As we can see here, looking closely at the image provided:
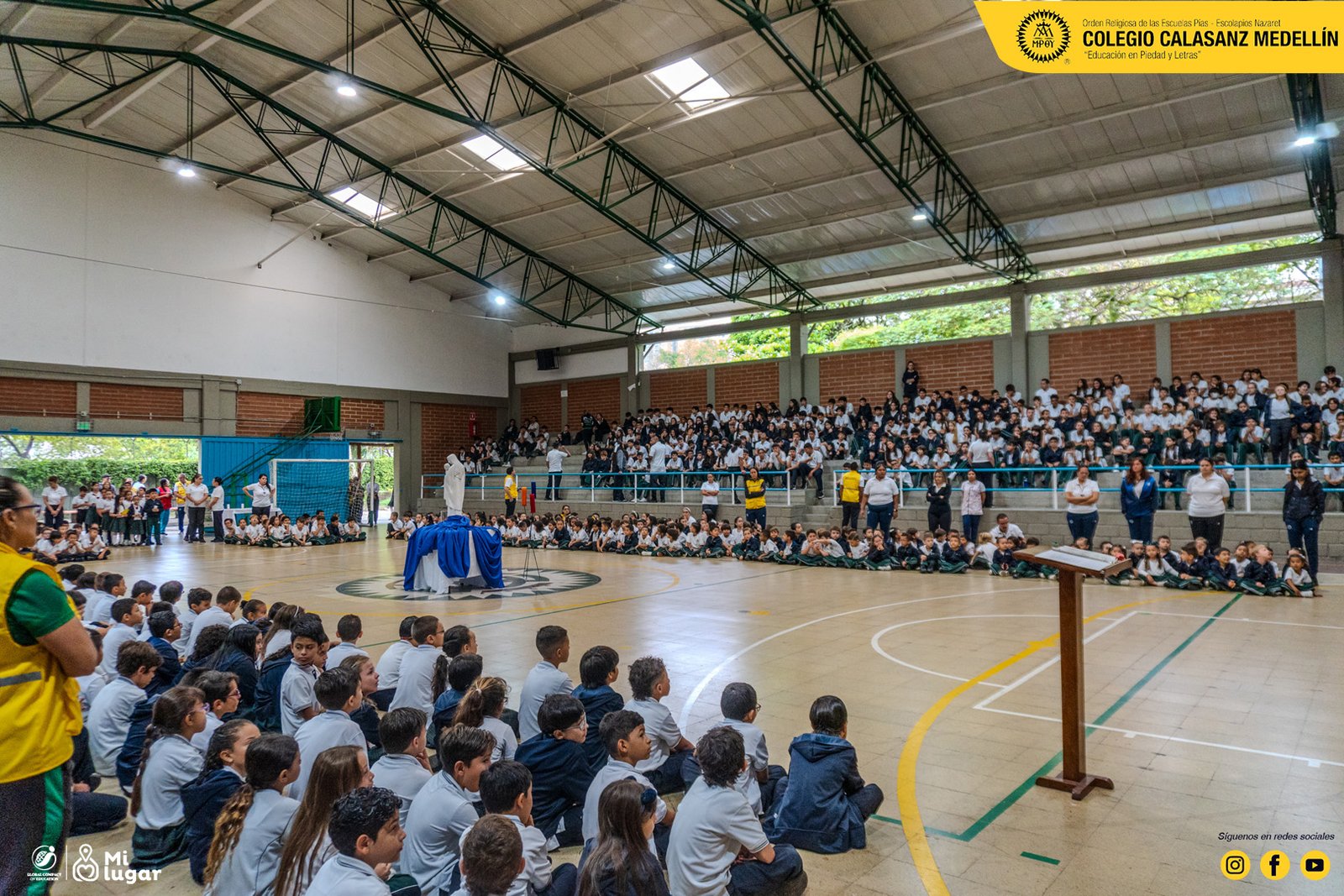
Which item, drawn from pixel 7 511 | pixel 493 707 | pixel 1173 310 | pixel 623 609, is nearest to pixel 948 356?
pixel 1173 310

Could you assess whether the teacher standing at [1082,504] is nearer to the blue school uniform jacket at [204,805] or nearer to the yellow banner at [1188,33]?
the yellow banner at [1188,33]

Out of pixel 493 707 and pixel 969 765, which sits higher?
pixel 493 707

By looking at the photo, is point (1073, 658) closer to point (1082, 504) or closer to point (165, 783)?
point (165, 783)

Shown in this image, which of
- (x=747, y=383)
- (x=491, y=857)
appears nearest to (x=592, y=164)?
(x=747, y=383)

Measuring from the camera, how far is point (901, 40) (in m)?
13.4

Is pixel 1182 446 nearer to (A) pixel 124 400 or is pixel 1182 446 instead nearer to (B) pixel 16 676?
(B) pixel 16 676

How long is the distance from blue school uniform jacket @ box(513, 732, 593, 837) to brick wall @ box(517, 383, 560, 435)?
27.3m

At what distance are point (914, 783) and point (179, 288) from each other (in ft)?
81.5

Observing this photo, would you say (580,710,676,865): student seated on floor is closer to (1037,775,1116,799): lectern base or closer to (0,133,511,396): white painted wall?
(1037,775,1116,799): lectern base

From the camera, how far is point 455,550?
1224cm

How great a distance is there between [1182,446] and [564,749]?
591 inches

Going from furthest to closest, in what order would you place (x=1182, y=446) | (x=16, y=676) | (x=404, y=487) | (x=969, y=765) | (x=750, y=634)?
1. (x=404, y=487)
2. (x=1182, y=446)
3. (x=750, y=634)
4. (x=969, y=765)
5. (x=16, y=676)

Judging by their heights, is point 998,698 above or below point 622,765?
below

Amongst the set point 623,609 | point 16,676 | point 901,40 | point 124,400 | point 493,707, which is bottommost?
point 623,609
